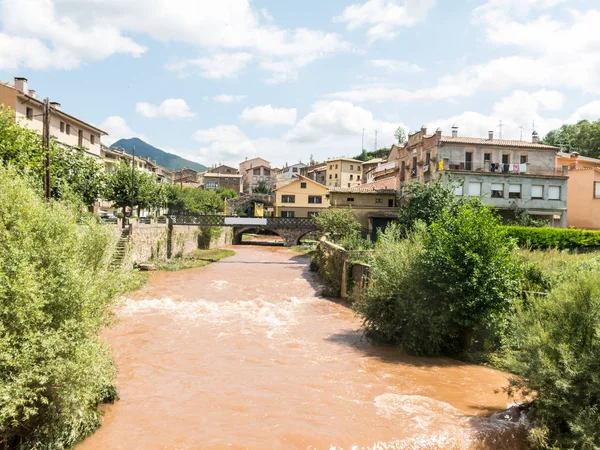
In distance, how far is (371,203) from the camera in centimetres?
4341

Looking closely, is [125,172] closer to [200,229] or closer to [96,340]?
[200,229]

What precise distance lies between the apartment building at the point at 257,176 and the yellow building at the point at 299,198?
37.7 metres

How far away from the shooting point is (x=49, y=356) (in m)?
7.80

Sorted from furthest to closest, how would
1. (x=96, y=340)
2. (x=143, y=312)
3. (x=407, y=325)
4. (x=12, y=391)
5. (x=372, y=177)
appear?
(x=372, y=177), (x=143, y=312), (x=407, y=325), (x=96, y=340), (x=12, y=391)

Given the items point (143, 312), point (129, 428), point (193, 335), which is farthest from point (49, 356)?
point (143, 312)

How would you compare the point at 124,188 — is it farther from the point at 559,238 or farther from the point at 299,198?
the point at 559,238

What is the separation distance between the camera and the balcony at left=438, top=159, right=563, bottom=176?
113ft

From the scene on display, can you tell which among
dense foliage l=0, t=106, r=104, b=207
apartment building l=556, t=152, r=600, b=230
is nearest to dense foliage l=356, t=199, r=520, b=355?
dense foliage l=0, t=106, r=104, b=207

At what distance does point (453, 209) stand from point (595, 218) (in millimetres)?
15948

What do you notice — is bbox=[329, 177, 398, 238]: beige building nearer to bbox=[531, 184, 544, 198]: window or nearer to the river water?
bbox=[531, 184, 544, 198]: window

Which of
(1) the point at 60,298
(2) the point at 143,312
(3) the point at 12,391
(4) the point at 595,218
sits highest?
(4) the point at 595,218

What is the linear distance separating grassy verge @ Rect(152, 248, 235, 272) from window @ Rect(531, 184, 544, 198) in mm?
26506

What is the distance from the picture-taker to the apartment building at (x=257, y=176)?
102312mm

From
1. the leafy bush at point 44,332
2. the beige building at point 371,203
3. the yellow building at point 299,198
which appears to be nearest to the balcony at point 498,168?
the beige building at point 371,203
